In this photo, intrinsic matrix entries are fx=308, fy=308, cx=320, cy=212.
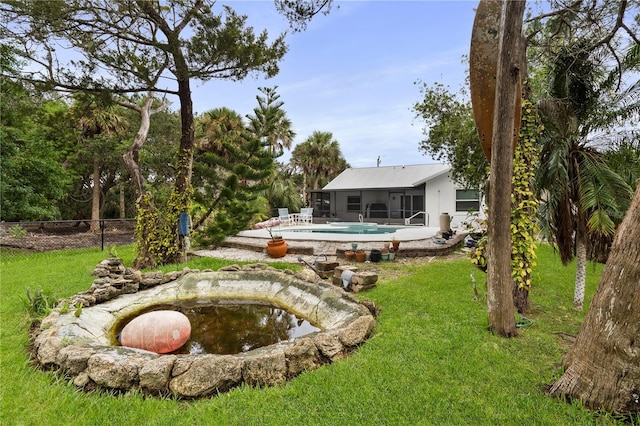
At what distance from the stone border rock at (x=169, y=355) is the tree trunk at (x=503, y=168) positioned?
161 cm

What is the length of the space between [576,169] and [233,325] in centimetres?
597

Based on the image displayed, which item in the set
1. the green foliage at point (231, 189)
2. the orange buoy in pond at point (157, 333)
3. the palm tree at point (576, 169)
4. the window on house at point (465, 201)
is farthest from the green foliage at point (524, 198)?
the window on house at point (465, 201)

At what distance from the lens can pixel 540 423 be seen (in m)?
2.26

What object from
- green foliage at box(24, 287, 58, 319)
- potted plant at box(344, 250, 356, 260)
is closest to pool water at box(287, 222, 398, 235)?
potted plant at box(344, 250, 356, 260)

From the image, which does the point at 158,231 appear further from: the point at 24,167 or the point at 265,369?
the point at 24,167

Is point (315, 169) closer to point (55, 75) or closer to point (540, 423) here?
point (55, 75)

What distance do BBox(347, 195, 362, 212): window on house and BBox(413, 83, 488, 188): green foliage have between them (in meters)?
10.5

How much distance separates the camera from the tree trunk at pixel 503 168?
10.6 feet

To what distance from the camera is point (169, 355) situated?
327 cm

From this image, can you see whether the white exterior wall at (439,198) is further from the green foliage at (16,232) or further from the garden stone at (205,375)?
the green foliage at (16,232)

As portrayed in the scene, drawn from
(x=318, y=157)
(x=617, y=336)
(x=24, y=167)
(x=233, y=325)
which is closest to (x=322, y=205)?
(x=318, y=157)

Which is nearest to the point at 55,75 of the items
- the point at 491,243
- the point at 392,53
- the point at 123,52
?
the point at 123,52

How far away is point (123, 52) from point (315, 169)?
19035 mm

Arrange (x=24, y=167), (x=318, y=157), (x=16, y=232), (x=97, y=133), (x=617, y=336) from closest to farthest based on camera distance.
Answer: (x=617, y=336)
(x=16, y=232)
(x=24, y=167)
(x=97, y=133)
(x=318, y=157)
